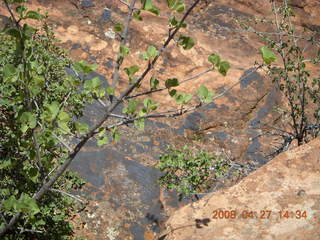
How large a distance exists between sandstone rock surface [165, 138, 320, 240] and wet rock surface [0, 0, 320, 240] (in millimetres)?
2821

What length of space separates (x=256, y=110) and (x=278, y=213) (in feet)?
18.3

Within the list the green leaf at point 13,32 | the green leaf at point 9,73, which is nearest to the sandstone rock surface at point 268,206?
the green leaf at point 9,73

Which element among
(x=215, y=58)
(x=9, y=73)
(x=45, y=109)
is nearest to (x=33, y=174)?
(x=45, y=109)

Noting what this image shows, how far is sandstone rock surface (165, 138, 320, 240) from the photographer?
2.93m

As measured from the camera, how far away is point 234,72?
8648 mm

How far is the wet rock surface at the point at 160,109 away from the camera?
6.10 meters

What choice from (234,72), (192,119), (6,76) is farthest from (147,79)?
(6,76)

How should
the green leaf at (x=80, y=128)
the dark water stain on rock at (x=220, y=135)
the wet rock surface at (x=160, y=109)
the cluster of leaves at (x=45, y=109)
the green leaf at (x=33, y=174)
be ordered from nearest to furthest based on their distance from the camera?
the cluster of leaves at (x=45, y=109) → the green leaf at (x=80, y=128) → the green leaf at (x=33, y=174) → the wet rock surface at (x=160, y=109) → the dark water stain on rock at (x=220, y=135)

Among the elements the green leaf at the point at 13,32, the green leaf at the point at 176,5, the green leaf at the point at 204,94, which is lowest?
the green leaf at the point at 204,94

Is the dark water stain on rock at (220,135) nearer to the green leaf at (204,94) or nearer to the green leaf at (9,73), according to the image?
the green leaf at (204,94)

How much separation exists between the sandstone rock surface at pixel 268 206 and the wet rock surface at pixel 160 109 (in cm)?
282

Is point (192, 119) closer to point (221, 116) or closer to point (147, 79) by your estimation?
point (221, 116)

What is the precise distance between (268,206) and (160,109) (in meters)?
4.96

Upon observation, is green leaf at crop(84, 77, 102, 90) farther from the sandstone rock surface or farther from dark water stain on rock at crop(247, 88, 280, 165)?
dark water stain on rock at crop(247, 88, 280, 165)
